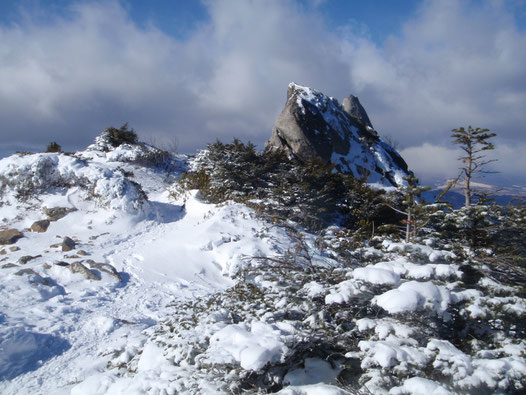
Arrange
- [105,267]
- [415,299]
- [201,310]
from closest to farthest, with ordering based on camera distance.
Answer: [415,299], [201,310], [105,267]

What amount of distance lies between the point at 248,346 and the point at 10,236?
763 centimetres

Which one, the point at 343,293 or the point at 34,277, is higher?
the point at 343,293

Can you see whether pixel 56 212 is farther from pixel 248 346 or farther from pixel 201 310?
pixel 248 346

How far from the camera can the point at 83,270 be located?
5.45 m

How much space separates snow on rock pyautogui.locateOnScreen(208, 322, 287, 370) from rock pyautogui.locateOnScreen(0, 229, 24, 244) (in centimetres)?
700

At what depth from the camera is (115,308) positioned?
468 centimetres

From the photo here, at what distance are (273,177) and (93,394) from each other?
8.41 metres

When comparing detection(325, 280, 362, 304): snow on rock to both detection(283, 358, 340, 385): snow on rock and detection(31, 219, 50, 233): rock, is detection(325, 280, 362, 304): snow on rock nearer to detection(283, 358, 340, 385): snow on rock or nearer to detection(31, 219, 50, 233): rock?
detection(283, 358, 340, 385): snow on rock

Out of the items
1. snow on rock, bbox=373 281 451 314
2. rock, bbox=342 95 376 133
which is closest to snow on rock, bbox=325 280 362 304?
snow on rock, bbox=373 281 451 314

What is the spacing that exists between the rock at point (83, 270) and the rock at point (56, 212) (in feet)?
10.3

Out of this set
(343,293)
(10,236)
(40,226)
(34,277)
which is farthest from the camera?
(40,226)

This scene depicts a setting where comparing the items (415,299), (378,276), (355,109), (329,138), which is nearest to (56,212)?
(378,276)

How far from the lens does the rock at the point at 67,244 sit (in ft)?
21.2

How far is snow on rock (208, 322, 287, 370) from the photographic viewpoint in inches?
84.0
